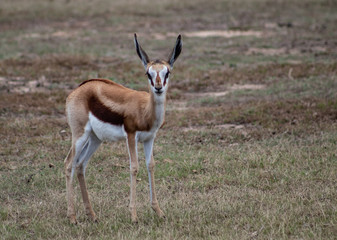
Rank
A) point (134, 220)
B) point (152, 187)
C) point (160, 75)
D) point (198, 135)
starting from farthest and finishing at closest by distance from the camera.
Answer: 1. point (198, 135)
2. point (152, 187)
3. point (134, 220)
4. point (160, 75)

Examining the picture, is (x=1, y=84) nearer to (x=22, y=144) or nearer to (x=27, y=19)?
(x=22, y=144)

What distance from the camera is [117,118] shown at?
5570 millimetres

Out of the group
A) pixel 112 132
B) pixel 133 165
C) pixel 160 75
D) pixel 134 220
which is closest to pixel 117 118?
pixel 112 132

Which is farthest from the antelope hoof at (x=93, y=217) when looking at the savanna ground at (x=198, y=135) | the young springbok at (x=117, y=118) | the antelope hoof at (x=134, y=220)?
the antelope hoof at (x=134, y=220)

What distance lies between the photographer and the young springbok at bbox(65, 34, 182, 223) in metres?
5.46

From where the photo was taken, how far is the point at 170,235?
16.8ft

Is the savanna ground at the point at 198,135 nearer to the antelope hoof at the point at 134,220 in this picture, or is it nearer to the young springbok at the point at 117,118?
the antelope hoof at the point at 134,220

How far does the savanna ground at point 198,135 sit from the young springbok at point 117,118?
1.74 feet

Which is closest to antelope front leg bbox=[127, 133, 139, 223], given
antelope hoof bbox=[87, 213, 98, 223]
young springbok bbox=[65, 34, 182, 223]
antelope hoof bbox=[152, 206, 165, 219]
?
young springbok bbox=[65, 34, 182, 223]

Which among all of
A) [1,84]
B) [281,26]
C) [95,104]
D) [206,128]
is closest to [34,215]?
[95,104]

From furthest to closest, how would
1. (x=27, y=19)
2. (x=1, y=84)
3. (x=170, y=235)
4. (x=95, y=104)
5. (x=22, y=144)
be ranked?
(x=27, y=19), (x=1, y=84), (x=22, y=144), (x=95, y=104), (x=170, y=235)

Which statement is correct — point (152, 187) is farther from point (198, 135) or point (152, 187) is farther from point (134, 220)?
point (198, 135)

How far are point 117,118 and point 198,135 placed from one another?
368 centimetres

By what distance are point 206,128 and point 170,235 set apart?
179 inches
